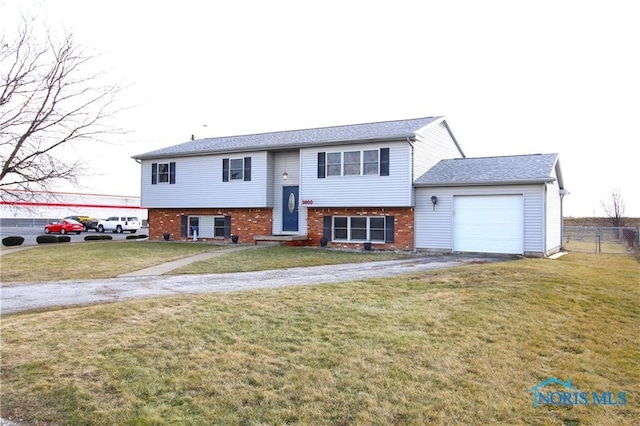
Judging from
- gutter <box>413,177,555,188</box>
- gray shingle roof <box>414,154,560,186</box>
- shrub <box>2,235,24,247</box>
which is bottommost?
shrub <box>2,235,24,247</box>

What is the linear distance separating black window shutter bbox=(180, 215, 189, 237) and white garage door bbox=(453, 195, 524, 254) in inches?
548

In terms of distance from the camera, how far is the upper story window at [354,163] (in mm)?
18516

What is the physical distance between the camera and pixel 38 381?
15.2 ft

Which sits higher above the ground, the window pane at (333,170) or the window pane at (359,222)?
the window pane at (333,170)

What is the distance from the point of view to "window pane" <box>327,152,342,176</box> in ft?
64.0

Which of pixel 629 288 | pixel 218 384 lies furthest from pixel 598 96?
pixel 218 384

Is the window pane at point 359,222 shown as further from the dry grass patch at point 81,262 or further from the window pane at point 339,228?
the dry grass patch at point 81,262

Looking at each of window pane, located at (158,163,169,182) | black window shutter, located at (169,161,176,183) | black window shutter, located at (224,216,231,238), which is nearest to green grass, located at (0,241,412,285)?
black window shutter, located at (224,216,231,238)

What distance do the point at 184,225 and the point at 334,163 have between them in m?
9.46

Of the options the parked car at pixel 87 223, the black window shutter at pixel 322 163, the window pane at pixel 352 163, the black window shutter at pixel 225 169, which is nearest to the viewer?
the window pane at pixel 352 163

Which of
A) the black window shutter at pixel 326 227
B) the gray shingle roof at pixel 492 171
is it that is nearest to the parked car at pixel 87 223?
the black window shutter at pixel 326 227

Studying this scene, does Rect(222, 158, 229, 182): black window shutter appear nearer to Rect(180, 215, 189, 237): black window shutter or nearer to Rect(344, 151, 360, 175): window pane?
Rect(180, 215, 189, 237): black window shutter

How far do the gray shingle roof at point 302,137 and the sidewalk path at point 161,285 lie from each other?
740 centimetres

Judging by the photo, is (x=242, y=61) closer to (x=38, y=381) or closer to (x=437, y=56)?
(x=437, y=56)
